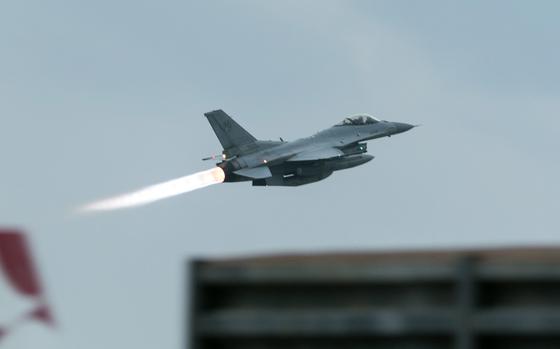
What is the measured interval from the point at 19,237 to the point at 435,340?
457 cm

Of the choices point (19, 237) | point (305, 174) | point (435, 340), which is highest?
point (19, 237)

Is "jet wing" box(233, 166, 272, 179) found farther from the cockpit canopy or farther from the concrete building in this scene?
the concrete building

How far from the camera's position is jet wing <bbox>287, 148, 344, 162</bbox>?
82.8 metres

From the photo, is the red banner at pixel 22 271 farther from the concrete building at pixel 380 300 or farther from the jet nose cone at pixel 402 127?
the jet nose cone at pixel 402 127

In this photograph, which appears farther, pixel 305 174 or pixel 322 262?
pixel 305 174

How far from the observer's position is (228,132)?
280 ft

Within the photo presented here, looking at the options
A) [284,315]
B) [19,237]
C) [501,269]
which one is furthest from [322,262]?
[19,237]

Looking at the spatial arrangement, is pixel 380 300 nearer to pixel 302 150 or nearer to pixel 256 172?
pixel 256 172

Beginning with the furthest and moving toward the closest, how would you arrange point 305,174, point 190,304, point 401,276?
point 305,174 < point 190,304 < point 401,276

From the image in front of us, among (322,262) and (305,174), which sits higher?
(322,262)

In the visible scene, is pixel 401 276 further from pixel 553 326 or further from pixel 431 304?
pixel 553 326

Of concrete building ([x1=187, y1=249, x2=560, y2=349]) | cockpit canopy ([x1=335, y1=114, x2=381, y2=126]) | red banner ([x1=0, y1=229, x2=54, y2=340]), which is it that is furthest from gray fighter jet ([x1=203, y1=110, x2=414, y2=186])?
red banner ([x1=0, y1=229, x2=54, y2=340])

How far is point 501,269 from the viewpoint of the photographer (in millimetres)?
15281

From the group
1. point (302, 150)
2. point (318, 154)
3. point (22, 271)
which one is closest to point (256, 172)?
point (318, 154)
